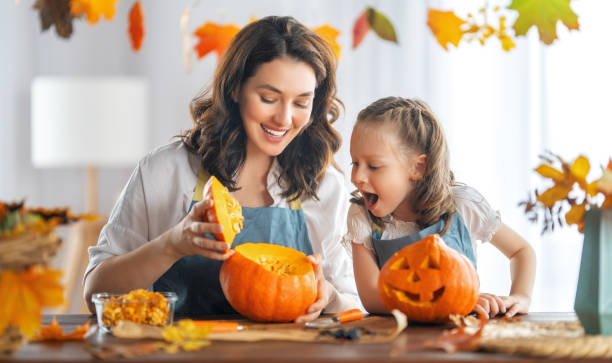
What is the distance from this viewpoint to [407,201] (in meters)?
1.45

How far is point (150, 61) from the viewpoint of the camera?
132 inches

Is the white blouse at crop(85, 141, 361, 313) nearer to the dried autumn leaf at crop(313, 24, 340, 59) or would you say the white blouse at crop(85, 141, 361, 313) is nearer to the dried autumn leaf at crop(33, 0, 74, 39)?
the dried autumn leaf at crop(313, 24, 340, 59)

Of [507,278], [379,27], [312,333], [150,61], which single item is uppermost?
[150,61]

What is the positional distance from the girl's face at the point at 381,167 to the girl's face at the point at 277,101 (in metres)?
0.16

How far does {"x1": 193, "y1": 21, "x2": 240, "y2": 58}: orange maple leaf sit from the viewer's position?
1784mm

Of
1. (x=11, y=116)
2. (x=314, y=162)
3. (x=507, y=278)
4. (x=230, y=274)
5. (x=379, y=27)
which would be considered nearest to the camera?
(x=379, y=27)

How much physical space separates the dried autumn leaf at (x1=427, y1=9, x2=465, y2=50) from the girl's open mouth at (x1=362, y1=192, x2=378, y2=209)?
0.34 meters

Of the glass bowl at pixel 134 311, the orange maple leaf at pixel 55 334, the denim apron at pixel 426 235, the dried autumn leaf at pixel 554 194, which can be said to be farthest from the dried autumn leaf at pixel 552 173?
the orange maple leaf at pixel 55 334

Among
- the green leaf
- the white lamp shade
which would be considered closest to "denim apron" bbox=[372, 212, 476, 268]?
the green leaf

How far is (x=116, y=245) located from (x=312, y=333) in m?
0.69

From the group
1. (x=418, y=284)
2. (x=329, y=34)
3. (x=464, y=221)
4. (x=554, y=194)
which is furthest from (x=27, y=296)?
(x=329, y=34)

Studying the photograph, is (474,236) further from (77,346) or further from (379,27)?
(77,346)

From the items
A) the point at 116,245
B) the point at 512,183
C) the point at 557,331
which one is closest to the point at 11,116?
the point at 116,245

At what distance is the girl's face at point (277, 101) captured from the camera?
1.46 m
